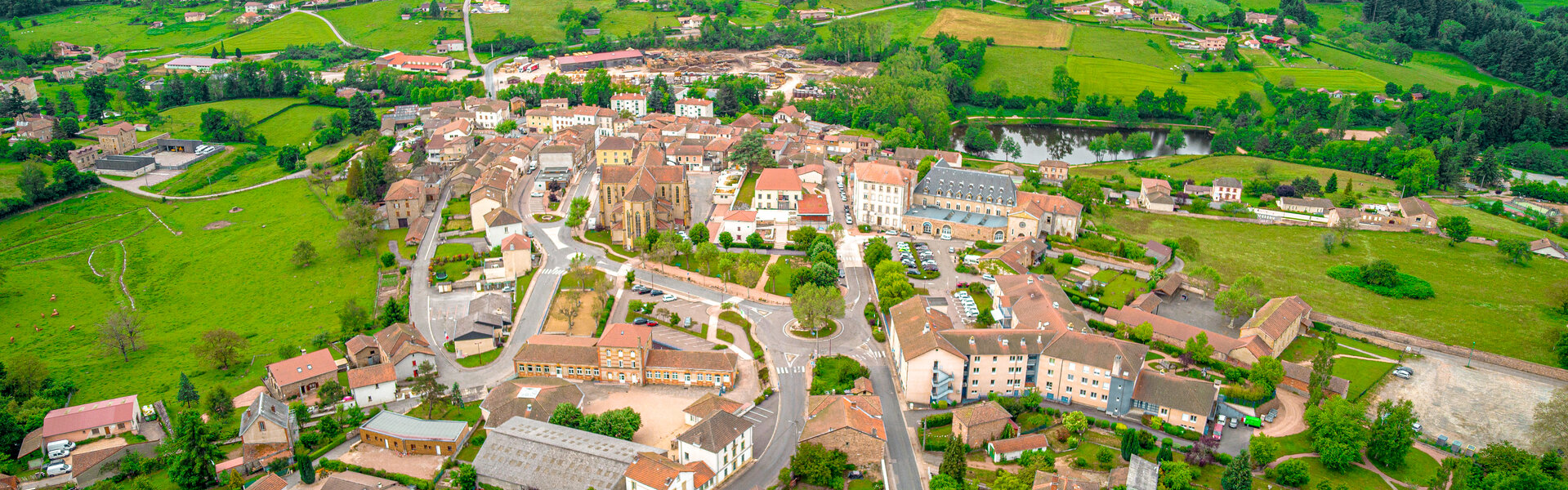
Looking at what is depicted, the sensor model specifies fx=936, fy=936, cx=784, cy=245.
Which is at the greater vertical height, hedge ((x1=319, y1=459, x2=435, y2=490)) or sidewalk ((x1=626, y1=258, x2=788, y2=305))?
sidewalk ((x1=626, y1=258, x2=788, y2=305))

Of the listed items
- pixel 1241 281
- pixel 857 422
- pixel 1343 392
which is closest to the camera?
pixel 857 422

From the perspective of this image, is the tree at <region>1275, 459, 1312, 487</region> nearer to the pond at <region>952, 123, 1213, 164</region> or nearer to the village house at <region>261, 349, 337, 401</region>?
the village house at <region>261, 349, 337, 401</region>

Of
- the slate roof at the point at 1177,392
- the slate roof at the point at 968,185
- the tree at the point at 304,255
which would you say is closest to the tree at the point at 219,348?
the tree at the point at 304,255

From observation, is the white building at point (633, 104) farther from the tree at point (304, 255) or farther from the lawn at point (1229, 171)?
the lawn at point (1229, 171)

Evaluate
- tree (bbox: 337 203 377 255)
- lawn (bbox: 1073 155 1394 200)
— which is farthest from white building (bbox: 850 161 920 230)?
tree (bbox: 337 203 377 255)

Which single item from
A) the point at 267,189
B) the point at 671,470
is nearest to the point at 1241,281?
the point at 671,470

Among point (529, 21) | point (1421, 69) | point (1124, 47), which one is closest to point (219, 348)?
point (529, 21)

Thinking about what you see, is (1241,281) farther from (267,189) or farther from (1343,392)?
(267,189)
